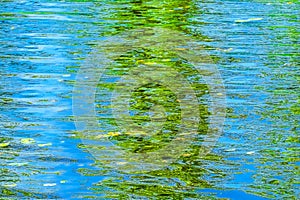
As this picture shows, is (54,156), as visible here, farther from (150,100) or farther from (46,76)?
(46,76)

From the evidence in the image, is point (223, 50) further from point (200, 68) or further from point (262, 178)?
point (262, 178)

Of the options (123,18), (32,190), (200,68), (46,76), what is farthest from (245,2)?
(32,190)

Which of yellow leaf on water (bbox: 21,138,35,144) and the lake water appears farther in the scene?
yellow leaf on water (bbox: 21,138,35,144)

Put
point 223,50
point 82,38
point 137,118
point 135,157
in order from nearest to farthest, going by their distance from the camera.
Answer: point 135,157
point 137,118
point 223,50
point 82,38

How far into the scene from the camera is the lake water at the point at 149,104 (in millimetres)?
6805

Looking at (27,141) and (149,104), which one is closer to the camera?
(27,141)

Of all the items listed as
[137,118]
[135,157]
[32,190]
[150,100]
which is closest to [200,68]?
[150,100]

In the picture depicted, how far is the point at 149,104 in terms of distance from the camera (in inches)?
359

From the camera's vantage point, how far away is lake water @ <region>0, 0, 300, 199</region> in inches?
268

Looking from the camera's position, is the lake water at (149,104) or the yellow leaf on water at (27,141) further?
the yellow leaf on water at (27,141)

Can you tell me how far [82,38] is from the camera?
41.3 feet

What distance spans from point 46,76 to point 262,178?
424cm

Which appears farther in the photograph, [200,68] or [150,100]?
[200,68]

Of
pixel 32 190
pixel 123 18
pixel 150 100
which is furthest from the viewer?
pixel 123 18
